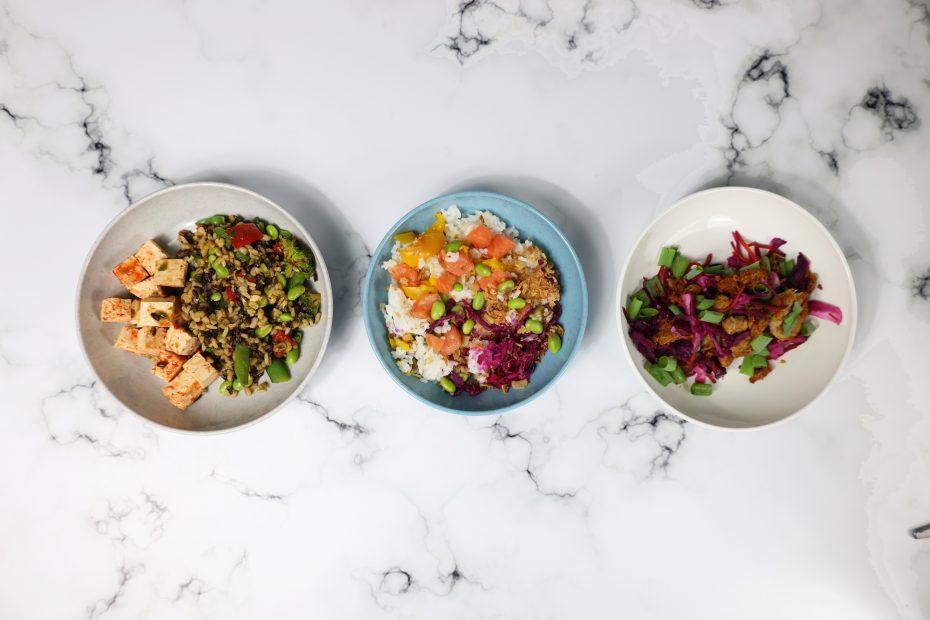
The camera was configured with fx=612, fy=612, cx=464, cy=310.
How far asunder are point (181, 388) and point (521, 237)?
1.33 m

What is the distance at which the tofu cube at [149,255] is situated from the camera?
217cm

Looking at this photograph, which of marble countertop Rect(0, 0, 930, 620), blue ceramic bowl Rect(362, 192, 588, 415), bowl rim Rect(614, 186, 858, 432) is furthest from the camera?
marble countertop Rect(0, 0, 930, 620)

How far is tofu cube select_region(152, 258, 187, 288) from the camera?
7.02 ft

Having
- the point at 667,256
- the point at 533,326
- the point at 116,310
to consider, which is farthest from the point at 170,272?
the point at 667,256

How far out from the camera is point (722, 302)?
6.69 feet

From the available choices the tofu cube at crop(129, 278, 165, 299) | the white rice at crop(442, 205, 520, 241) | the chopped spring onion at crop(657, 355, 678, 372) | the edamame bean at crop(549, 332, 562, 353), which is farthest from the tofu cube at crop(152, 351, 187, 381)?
the chopped spring onion at crop(657, 355, 678, 372)

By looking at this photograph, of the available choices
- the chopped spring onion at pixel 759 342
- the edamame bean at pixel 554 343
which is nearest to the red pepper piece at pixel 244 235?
the edamame bean at pixel 554 343

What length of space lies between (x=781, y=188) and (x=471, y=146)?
1.16m

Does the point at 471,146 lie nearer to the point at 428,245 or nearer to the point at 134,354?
the point at 428,245

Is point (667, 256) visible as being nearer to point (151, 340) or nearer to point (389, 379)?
point (389, 379)

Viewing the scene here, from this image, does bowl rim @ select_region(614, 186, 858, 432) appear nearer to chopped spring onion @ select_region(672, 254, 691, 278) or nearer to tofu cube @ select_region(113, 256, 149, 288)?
chopped spring onion @ select_region(672, 254, 691, 278)

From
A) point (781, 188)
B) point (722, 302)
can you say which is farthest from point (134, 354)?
point (781, 188)

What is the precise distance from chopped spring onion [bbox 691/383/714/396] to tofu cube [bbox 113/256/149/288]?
2003 millimetres

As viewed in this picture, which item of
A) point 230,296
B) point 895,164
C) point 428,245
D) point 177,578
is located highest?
point 895,164
